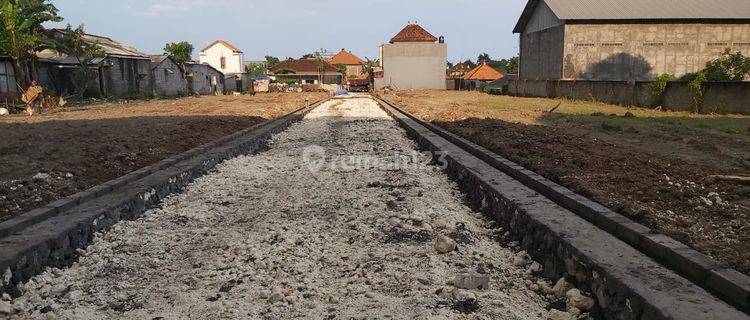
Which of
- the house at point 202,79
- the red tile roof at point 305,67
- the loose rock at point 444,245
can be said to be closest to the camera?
the loose rock at point 444,245

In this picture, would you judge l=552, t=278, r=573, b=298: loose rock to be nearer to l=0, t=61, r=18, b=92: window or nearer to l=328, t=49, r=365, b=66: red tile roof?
l=0, t=61, r=18, b=92: window

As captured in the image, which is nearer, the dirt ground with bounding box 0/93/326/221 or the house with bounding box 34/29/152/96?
the dirt ground with bounding box 0/93/326/221

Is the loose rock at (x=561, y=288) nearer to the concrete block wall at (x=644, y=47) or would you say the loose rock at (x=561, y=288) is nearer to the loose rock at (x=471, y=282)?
the loose rock at (x=471, y=282)

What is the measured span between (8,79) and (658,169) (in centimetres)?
2725

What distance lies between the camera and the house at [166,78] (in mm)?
38031

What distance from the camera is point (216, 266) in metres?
4.05

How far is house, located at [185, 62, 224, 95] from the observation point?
45625mm

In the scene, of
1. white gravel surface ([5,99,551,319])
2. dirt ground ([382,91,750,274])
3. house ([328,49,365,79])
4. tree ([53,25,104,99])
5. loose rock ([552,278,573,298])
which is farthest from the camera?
house ([328,49,365,79])

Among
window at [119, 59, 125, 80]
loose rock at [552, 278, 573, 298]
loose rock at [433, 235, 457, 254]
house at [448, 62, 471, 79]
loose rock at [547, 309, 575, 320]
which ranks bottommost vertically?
loose rock at [547, 309, 575, 320]

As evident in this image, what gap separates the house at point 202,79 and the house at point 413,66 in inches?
650

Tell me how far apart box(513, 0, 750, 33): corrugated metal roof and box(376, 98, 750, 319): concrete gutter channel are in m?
29.2

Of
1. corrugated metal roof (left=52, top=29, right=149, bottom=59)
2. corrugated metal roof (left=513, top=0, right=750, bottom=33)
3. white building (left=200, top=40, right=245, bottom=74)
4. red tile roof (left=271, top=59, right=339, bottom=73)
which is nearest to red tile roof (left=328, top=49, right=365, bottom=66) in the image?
red tile roof (left=271, top=59, right=339, bottom=73)

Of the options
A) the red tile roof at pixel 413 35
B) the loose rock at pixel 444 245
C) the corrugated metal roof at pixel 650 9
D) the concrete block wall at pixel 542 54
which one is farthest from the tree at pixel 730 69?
the red tile roof at pixel 413 35

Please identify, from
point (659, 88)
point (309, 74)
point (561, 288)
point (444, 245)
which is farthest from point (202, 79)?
point (561, 288)
